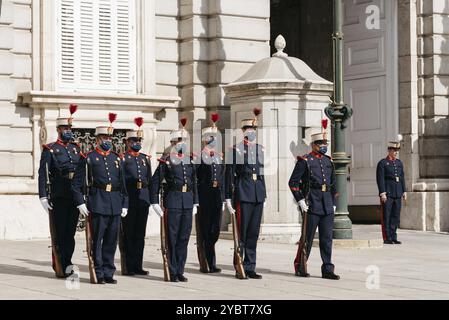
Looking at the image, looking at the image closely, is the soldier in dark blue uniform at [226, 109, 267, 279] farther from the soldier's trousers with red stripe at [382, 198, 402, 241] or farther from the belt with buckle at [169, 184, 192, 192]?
the soldier's trousers with red stripe at [382, 198, 402, 241]

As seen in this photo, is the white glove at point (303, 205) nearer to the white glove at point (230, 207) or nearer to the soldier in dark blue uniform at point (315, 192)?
the soldier in dark blue uniform at point (315, 192)

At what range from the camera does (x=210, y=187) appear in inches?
565

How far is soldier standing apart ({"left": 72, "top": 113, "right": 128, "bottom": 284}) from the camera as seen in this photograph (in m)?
12.7

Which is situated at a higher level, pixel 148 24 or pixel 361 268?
pixel 148 24

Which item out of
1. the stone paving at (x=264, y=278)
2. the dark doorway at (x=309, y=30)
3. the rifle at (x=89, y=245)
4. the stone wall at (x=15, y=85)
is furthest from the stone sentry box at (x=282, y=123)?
the dark doorway at (x=309, y=30)

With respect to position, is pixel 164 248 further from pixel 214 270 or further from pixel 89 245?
pixel 214 270

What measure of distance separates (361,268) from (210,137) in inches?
101

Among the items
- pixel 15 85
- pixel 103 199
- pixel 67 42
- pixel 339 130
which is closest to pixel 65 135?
pixel 103 199

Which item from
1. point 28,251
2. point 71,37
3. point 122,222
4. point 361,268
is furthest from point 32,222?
point 361,268

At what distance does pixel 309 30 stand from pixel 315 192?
12.7m

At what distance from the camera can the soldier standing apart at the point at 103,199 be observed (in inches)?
499

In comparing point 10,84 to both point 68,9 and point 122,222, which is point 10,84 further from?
point 122,222

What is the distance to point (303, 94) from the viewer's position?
18891mm
